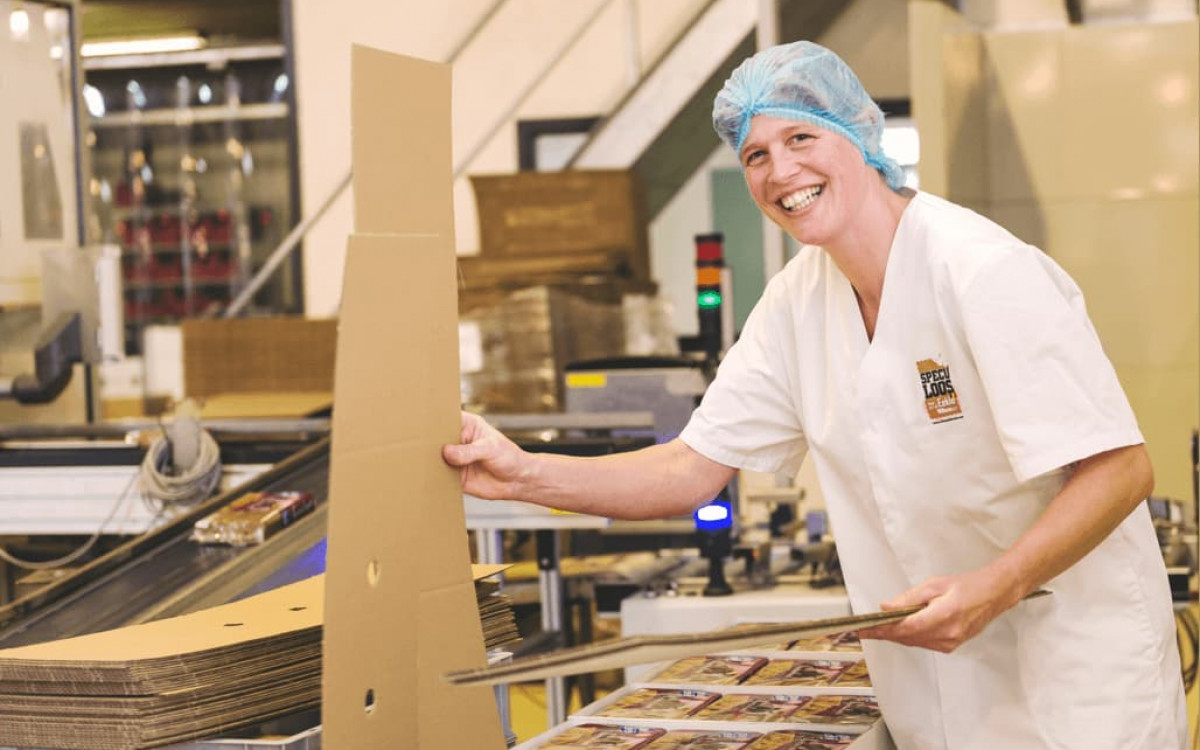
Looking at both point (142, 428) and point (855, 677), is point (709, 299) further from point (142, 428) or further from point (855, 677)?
point (855, 677)

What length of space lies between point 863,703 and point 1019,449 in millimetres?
444

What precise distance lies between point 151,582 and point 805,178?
1806 mm

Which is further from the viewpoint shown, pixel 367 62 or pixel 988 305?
pixel 988 305

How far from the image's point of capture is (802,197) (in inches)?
70.3

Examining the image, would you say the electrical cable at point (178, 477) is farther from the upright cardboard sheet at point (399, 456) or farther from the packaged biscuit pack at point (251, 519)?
the upright cardboard sheet at point (399, 456)

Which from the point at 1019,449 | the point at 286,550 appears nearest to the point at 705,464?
the point at 1019,449

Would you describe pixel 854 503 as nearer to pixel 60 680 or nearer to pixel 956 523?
pixel 956 523

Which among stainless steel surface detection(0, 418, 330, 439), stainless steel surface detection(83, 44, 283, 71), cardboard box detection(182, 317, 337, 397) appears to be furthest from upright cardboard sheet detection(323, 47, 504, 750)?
stainless steel surface detection(83, 44, 283, 71)

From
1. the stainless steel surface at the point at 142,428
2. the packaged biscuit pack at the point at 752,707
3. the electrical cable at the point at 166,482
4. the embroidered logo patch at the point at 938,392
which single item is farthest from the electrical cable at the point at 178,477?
the embroidered logo patch at the point at 938,392

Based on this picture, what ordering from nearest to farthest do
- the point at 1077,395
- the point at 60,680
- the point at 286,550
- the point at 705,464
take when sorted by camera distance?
the point at 60,680 → the point at 1077,395 → the point at 705,464 → the point at 286,550

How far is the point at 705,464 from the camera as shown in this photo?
2066 millimetres

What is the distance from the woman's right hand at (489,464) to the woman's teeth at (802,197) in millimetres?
436

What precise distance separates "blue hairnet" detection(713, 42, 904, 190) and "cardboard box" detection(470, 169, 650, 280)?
15.2ft

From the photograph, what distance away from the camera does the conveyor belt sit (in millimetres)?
2801
